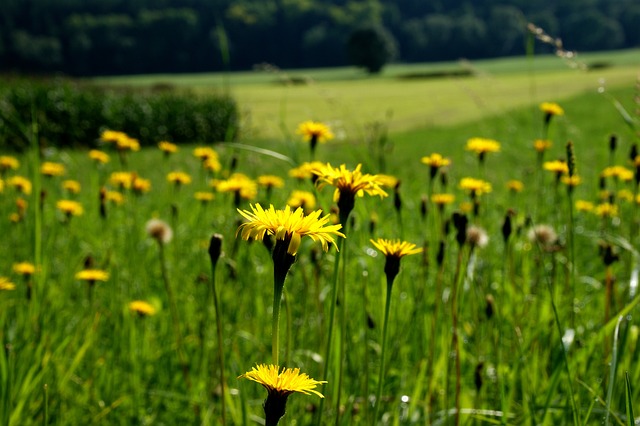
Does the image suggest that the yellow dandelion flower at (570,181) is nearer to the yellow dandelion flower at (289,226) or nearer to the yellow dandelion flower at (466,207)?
the yellow dandelion flower at (466,207)

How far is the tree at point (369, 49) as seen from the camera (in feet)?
235

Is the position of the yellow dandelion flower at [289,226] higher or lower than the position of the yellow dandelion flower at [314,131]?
lower

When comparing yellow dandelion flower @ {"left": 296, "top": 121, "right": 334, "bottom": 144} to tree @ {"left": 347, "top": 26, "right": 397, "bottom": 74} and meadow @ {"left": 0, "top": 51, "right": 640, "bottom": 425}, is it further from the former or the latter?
tree @ {"left": 347, "top": 26, "right": 397, "bottom": 74}

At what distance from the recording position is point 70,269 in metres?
2.72

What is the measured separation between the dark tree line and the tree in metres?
6.43

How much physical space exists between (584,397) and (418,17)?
115 metres

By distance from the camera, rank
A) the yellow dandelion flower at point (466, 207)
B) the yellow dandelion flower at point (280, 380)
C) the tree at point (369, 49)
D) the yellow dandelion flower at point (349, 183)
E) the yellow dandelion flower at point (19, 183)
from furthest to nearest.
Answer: the tree at point (369, 49)
the yellow dandelion flower at point (19, 183)
the yellow dandelion flower at point (466, 207)
the yellow dandelion flower at point (349, 183)
the yellow dandelion flower at point (280, 380)

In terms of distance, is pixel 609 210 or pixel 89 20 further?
pixel 89 20

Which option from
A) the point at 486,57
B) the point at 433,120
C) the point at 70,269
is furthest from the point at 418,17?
the point at 70,269

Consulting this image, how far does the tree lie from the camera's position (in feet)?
235

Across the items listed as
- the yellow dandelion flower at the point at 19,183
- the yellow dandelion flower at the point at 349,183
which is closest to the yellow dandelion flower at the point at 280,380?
the yellow dandelion flower at the point at 349,183

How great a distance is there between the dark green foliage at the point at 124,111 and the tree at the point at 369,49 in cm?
5546

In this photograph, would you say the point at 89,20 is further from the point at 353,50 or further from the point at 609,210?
the point at 609,210

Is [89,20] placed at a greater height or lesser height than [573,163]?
greater
